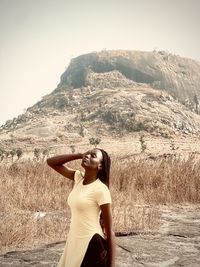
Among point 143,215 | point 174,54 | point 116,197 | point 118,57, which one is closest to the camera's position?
point 143,215

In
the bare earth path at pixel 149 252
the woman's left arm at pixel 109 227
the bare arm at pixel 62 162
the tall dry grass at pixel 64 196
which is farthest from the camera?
the tall dry grass at pixel 64 196

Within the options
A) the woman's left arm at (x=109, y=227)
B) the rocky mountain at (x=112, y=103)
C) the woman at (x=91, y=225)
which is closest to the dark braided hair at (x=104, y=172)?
the woman at (x=91, y=225)

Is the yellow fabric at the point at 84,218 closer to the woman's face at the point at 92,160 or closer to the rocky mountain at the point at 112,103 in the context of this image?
the woman's face at the point at 92,160

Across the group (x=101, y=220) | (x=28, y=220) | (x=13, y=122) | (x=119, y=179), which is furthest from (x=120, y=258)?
(x=13, y=122)

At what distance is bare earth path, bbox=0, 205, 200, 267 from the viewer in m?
5.13

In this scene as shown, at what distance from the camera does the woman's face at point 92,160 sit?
3.19 m

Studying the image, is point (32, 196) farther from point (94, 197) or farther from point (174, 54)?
point (174, 54)

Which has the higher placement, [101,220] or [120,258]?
[101,220]

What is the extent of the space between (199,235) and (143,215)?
1.00 metres

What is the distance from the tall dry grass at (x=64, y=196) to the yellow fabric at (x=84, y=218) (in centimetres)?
295

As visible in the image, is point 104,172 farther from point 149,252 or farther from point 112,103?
point 112,103

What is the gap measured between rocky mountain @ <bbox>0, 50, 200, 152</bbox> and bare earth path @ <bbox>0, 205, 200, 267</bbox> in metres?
47.7

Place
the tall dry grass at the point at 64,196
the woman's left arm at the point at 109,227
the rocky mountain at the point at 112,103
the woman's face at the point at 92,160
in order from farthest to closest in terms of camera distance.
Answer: the rocky mountain at the point at 112,103
the tall dry grass at the point at 64,196
the woman's face at the point at 92,160
the woman's left arm at the point at 109,227

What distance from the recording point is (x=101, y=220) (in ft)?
10.3
